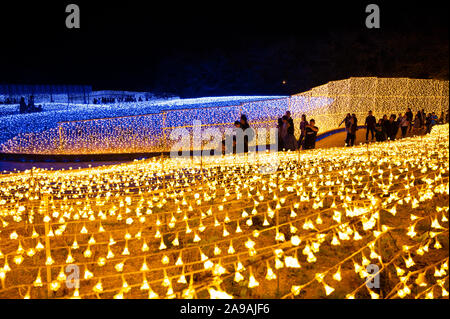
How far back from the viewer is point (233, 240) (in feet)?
18.5

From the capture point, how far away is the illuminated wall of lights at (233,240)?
365 centimetres

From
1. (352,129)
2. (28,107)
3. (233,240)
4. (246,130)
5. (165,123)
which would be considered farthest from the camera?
(28,107)

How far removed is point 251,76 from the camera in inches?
1858

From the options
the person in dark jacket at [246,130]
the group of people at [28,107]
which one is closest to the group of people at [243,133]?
the person in dark jacket at [246,130]

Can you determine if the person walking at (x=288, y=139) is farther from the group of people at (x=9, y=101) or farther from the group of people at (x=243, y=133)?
the group of people at (x=9, y=101)

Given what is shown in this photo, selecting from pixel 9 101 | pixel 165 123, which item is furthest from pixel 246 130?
pixel 9 101

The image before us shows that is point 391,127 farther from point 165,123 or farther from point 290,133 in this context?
point 165,123

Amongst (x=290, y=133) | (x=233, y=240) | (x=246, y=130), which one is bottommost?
(x=233, y=240)

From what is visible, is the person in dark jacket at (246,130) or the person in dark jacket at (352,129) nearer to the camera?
the person in dark jacket at (246,130)

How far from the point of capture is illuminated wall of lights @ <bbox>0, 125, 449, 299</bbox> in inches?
144

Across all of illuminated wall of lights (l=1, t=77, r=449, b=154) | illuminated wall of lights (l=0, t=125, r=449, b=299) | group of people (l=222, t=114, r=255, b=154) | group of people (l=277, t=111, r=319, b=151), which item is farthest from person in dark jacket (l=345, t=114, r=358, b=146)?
group of people (l=222, t=114, r=255, b=154)

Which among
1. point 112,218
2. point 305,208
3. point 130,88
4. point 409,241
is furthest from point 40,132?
point 130,88

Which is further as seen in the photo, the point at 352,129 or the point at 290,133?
the point at 352,129
